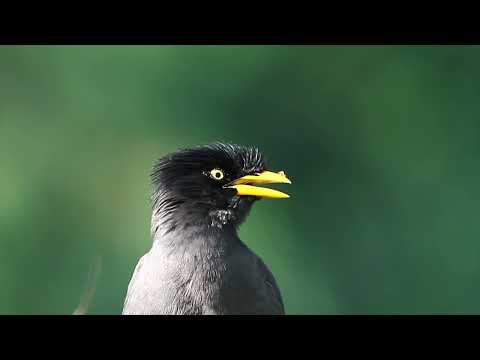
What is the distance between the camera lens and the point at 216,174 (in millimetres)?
4555

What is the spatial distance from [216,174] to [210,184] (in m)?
0.07

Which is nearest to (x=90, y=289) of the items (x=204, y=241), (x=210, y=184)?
(x=204, y=241)

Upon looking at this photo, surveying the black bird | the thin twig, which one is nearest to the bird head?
the black bird

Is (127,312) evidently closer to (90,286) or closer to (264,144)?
(90,286)

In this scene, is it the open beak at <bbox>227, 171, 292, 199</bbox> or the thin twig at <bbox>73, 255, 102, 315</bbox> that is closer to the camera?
the thin twig at <bbox>73, 255, 102, 315</bbox>

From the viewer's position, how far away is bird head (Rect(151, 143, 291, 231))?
4.45 m

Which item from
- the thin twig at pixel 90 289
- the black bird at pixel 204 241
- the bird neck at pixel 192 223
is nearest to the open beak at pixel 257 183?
the black bird at pixel 204 241

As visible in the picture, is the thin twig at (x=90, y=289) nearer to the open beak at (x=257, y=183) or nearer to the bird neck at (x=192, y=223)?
the bird neck at (x=192, y=223)

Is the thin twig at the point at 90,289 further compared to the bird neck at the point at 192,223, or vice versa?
the bird neck at the point at 192,223

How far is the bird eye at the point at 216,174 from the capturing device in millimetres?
4535

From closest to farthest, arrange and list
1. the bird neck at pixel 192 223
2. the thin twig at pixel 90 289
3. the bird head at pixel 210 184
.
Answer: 1. the thin twig at pixel 90 289
2. the bird neck at pixel 192 223
3. the bird head at pixel 210 184

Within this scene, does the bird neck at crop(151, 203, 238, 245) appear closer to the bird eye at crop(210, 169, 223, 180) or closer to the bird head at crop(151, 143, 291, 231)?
the bird head at crop(151, 143, 291, 231)

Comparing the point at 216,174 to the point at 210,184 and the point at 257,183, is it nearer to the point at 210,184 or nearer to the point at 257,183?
the point at 210,184
